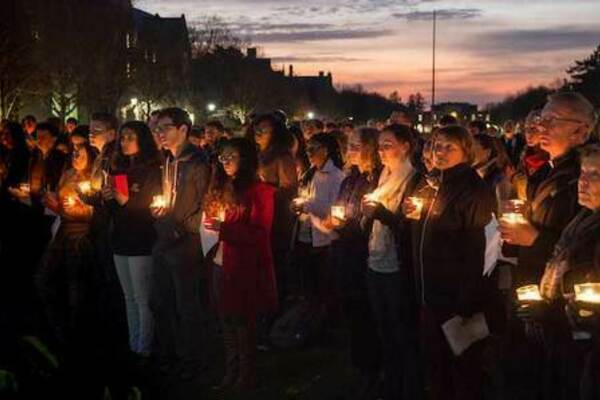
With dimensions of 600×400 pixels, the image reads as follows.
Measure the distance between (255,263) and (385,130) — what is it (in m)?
1.51

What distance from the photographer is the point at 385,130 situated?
6273mm

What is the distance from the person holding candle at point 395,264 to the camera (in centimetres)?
612

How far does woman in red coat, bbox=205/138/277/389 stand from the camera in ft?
22.4

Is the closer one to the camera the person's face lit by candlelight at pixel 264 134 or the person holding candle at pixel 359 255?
the person holding candle at pixel 359 255

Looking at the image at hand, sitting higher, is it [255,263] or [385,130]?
[385,130]

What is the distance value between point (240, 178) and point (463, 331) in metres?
2.32

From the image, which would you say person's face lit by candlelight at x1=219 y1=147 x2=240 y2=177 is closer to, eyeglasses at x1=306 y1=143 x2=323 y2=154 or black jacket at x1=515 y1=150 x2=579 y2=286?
eyeglasses at x1=306 y1=143 x2=323 y2=154

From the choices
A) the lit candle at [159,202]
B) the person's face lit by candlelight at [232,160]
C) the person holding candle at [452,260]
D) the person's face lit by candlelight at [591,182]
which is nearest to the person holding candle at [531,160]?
the person holding candle at [452,260]

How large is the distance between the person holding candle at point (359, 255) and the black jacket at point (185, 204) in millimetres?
1185

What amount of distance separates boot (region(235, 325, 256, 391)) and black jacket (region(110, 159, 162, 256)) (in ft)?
3.86

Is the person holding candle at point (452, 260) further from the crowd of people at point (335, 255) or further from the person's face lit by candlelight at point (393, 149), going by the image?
the person's face lit by candlelight at point (393, 149)

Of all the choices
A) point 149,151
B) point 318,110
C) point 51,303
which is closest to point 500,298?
point 149,151

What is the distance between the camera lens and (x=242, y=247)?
269 inches

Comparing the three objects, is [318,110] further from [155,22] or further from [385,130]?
[385,130]
